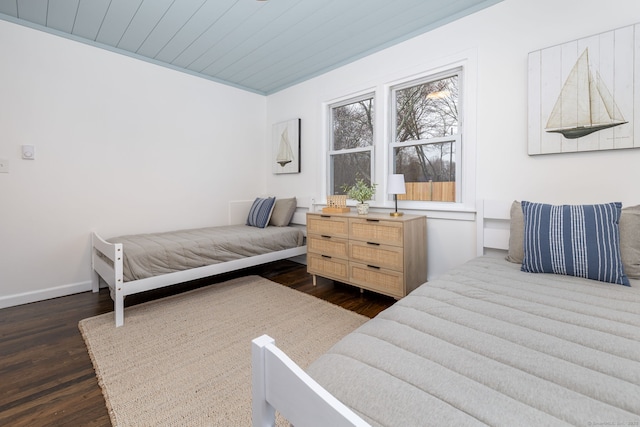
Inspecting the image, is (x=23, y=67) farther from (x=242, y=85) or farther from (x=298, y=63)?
(x=298, y=63)

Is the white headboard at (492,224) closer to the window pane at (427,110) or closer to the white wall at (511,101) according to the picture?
the white wall at (511,101)

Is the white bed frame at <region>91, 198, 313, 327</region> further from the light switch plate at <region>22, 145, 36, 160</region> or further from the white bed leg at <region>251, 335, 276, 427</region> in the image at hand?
the white bed leg at <region>251, 335, 276, 427</region>

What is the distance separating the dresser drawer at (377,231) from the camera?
234cm

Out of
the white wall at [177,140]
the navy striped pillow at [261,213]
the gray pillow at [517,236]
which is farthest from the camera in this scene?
the navy striped pillow at [261,213]

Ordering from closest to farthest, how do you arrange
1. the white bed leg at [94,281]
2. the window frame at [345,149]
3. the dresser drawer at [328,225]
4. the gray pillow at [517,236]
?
the gray pillow at [517,236] < the dresser drawer at [328,225] < the white bed leg at [94,281] < the window frame at [345,149]

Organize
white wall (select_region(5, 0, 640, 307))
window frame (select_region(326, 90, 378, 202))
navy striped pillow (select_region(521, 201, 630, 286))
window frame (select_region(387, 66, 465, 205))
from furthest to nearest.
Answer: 1. window frame (select_region(326, 90, 378, 202))
2. window frame (select_region(387, 66, 465, 205))
3. white wall (select_region(5, 0, 640, 307))
4. navy striped pillow (select_region(521, 201, 630, 286))

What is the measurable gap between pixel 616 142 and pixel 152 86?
4060 millimetres

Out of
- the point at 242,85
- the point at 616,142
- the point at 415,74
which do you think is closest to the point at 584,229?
the point at 616,142

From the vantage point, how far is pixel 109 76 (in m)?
2.95

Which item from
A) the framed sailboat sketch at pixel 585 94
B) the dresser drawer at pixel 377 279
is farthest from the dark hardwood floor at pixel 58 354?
the framed sailboat sketch at pixel 585 94

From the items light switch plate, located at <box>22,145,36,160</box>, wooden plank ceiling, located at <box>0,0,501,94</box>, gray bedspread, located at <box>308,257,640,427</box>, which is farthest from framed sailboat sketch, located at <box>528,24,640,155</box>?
light switch plate, located at <box>22,145,36,160</box>

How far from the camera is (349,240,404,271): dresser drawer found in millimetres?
2343

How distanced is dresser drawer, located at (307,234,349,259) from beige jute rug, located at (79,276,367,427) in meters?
0.47

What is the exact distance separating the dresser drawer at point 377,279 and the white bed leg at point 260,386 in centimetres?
187
